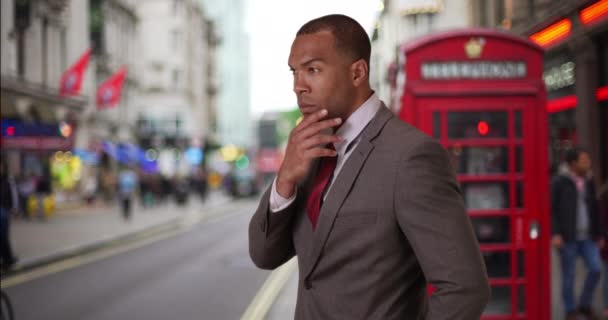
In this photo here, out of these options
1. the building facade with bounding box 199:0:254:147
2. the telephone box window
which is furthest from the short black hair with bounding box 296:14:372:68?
the building facade with bounding box 199:0:254:147

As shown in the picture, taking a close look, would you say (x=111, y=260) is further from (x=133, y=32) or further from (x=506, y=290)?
(x=506, y=290)

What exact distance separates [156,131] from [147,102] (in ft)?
12.9

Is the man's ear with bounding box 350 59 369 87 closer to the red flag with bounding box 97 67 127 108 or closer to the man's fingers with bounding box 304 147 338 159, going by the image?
the man's fingers with bounding box 304 147 338 159

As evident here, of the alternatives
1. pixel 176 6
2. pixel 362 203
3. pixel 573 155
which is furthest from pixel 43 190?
pixel 176 6

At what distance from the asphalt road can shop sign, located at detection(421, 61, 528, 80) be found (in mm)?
3880

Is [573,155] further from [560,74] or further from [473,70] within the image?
[560,74]

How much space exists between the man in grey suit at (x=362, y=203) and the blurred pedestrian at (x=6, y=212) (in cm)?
551

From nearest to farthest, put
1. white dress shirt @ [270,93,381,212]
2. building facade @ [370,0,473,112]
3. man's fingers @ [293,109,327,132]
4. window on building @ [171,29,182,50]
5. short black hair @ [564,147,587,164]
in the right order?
man's fingers @ [293,109,327,132], white dress shirt @ [270,93,381,212], short black hair @ [564,147,587,164], building facade @ [370,0,473,112], window on building @ [171,29,182,50]

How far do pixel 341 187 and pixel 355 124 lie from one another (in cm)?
20

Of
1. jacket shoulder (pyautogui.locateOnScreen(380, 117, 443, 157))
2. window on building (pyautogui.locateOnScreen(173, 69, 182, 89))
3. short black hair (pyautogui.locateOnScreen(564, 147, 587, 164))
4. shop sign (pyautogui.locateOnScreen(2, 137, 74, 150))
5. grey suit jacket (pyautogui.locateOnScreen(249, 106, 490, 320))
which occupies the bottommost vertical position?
grey suit jacket (pyautogui.locateOnScreen(249, 106, 490, 320))

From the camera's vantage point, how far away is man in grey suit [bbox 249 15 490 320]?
193 cm

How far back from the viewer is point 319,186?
2.17m

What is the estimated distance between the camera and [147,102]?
6262 cm

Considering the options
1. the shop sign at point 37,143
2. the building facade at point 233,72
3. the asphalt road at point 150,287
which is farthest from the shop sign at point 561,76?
the building facade at point 233,72
